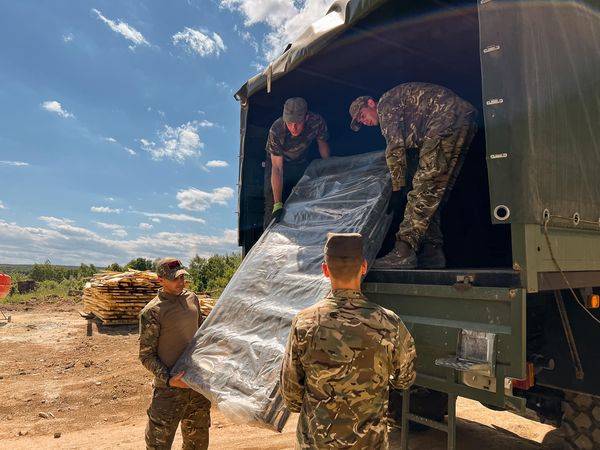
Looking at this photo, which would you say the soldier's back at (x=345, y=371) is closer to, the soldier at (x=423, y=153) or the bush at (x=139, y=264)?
the soldier at (x=423, y=153)

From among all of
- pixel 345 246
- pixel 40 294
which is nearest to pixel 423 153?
pixel 345 246

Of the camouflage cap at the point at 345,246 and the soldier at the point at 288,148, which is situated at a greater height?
the soldier at the point at 288,148

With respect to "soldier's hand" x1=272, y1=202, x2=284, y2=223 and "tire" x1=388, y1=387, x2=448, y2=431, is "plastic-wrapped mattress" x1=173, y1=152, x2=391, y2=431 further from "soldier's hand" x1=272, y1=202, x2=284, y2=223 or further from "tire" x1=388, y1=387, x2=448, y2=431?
"tire" x1=388, y1=387, x2=448, y2=431

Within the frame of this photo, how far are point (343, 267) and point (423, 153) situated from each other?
1.57m

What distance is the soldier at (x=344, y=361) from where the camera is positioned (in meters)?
1.90

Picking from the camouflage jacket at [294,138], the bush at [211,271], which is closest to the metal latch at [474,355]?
the camouflage jacket at [294,138]

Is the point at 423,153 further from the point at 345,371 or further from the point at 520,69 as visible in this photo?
the point at 345,371

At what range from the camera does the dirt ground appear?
4.42 m

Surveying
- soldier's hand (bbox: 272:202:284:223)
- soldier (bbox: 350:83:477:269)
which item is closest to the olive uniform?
soldier's hand (bbox: 272:202:284:223)

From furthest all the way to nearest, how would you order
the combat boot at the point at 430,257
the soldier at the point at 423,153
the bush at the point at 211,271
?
the bush at the point at 211,271 → the combat boot at the point at 430,257 → the soldier at the point at 423,153

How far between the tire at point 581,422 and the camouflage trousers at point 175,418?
2.52 metres

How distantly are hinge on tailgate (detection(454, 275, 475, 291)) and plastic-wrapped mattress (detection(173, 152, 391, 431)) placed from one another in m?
0.74

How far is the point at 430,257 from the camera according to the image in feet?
11.2

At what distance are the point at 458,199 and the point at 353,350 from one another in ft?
9.14
